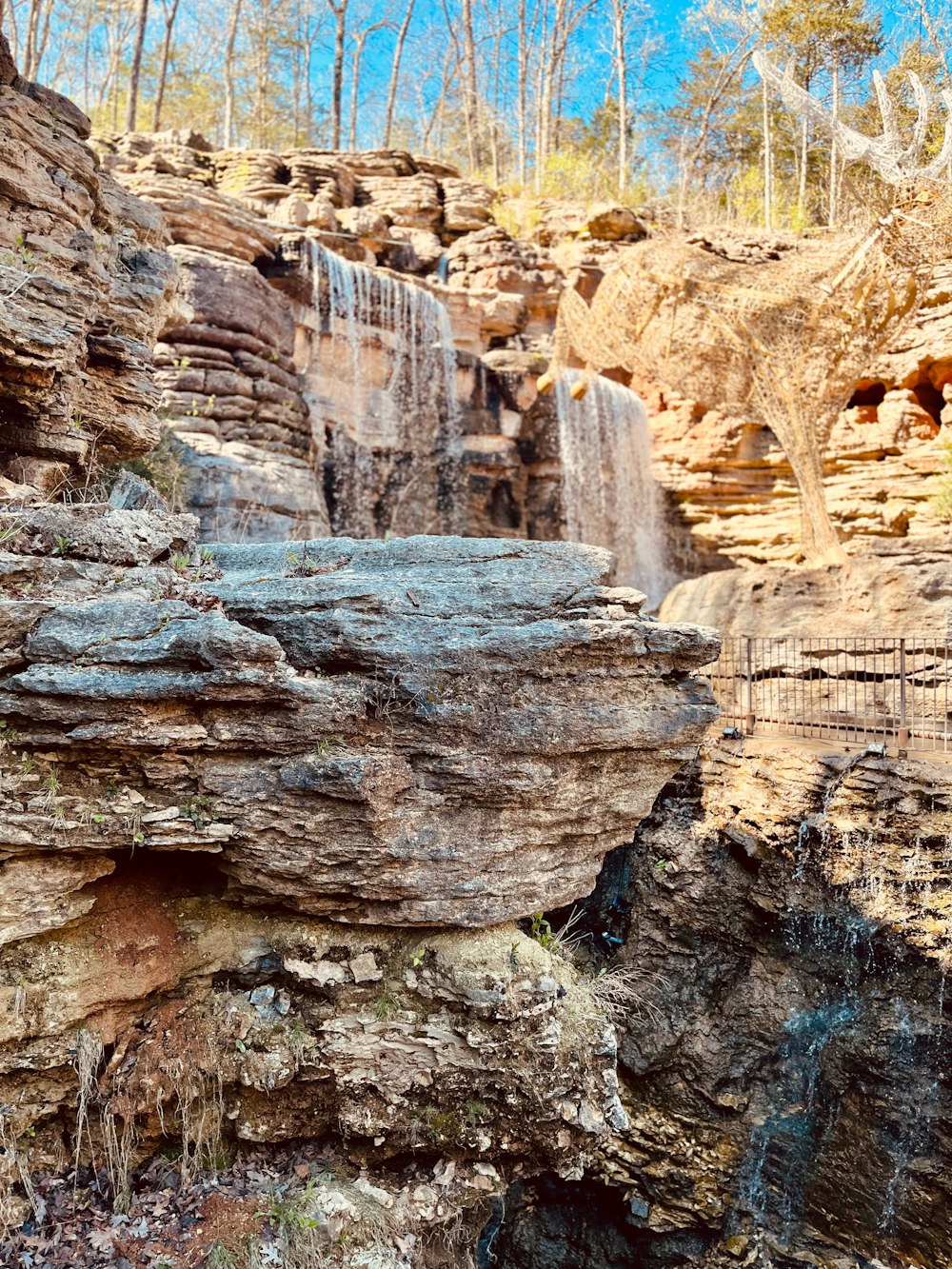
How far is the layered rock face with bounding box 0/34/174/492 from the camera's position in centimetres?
553

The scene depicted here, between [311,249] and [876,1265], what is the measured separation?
1523cm

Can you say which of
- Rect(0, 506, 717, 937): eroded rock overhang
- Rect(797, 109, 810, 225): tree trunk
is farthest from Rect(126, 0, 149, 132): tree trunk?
Rect(0, 506, 717, 937): eroded rock overhang

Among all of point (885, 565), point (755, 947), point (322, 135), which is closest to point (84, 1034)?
point (755, 947)

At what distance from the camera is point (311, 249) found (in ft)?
46.3

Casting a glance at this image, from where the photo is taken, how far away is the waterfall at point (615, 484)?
16.3 m

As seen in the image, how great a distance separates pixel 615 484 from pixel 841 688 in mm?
8006

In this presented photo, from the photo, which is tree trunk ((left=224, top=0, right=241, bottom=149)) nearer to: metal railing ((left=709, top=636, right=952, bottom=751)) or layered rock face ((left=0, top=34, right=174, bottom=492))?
Result: layered rock face ((left=0, top=34, right=174, bottom=492))

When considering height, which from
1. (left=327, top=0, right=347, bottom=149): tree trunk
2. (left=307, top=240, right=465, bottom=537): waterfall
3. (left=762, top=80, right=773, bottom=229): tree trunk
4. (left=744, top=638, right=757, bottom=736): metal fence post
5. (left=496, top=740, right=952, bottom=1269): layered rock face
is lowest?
(left=496, top=740, right=952, bottom=1269): layered rock face

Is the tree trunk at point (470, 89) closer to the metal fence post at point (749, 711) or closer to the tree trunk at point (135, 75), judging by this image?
the tree trunk at point (135, 75)

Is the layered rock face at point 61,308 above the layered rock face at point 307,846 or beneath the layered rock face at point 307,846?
above

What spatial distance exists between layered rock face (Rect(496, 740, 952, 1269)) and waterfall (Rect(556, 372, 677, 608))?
343 inches

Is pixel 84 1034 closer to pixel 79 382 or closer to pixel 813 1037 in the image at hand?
pixel 79 382

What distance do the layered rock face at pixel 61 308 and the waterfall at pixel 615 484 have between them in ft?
32.8

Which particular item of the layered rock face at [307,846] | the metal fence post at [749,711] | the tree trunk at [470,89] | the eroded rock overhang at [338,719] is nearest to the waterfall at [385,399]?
the metal fence post at [749,711]
